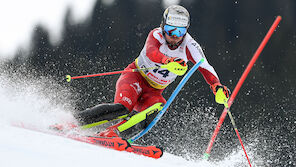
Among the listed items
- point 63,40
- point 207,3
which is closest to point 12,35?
point 63,40

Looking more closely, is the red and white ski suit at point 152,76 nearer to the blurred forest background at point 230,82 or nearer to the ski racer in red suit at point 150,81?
the ski racer in red suit at point 150,81

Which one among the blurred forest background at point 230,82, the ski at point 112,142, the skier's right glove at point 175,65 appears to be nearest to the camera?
the ski at point 112,142

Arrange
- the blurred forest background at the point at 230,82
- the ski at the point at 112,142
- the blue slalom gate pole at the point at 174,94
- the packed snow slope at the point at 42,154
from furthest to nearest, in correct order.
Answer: the blurred forest background at the point at 230,82 → the blue slalom gate pole at the point at 174,94 → the ski at the point at 112,142 → the packed snow slope at the point at 42,154

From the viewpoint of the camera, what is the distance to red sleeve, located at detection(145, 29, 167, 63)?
11.3 ft

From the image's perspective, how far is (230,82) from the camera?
21.5 ft

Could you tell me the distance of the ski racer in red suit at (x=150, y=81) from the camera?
341 cm

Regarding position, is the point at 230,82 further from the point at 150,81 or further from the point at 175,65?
the point at 175,65

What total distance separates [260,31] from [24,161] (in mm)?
6017

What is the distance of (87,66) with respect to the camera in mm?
9406

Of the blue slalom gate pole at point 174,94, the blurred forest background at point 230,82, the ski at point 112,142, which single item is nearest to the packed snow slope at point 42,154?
the ski at point 112,142

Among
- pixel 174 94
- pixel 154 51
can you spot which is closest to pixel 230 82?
pixel 174 94

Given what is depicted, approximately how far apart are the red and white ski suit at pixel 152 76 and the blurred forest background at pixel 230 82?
257cm


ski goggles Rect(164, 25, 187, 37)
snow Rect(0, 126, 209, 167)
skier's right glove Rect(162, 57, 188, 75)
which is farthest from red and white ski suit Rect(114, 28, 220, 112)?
snow Rect(0, 126, 209, 167)

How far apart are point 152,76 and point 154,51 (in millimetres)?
410
